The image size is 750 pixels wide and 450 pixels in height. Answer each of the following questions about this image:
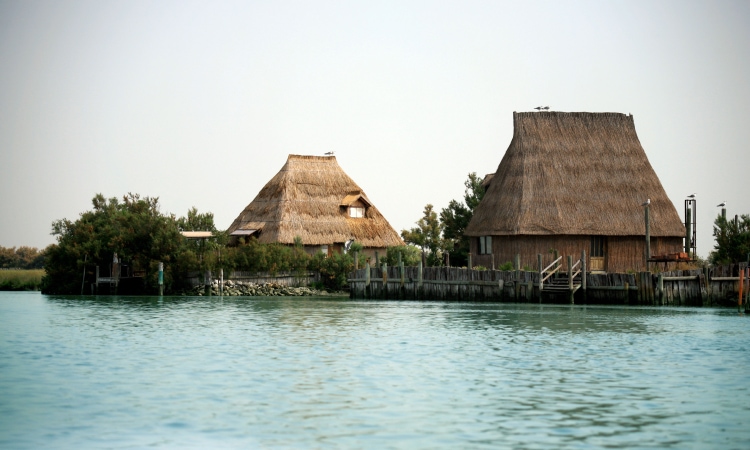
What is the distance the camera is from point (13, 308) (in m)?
54.8

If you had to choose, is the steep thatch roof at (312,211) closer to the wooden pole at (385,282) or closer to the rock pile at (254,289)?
the rock pile at (254,289)

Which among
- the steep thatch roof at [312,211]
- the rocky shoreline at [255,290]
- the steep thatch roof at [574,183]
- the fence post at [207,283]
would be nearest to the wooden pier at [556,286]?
the steep thatch roof at [574,183]

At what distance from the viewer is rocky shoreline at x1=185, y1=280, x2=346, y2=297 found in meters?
69.3

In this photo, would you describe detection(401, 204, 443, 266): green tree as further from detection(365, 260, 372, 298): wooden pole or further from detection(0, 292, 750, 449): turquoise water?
detection(0, 292, 750, 449): turquoise water

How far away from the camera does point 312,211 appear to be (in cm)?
7794

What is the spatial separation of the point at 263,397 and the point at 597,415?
267 inches

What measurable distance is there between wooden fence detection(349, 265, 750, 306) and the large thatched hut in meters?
5.27

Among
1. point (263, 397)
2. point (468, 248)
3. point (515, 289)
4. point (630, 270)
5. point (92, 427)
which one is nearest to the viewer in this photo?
point (92, 427)

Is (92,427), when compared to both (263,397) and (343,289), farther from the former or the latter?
(343,289)

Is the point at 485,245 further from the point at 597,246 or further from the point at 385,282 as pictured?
the point at 597,246

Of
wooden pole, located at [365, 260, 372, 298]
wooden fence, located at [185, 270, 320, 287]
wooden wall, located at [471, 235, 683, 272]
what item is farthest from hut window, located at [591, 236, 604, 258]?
wooden fence, located at [185, 270, 320, 287]

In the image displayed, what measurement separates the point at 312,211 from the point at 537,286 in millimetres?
28252

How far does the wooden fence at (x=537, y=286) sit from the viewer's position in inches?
1912

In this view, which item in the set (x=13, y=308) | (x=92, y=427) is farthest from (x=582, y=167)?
(x=92, y=427)
